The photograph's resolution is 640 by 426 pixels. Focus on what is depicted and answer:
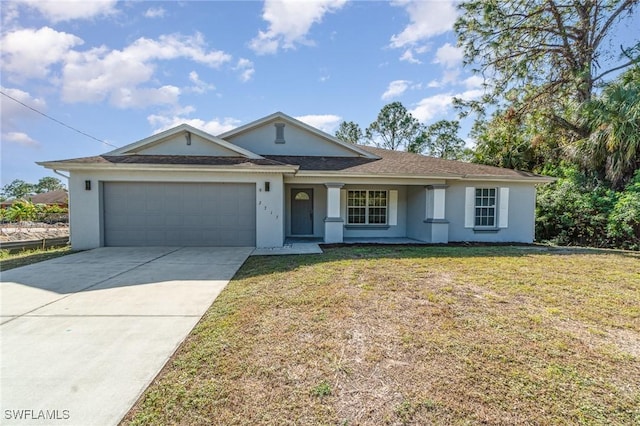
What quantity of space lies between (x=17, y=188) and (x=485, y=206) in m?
94.5

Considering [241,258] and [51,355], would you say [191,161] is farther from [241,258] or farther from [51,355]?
[51,355]

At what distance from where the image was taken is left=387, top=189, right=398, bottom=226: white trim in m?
12.9

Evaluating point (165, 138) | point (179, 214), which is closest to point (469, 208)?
point (179, 214)

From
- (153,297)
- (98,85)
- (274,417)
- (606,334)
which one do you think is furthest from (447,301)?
(98,85)

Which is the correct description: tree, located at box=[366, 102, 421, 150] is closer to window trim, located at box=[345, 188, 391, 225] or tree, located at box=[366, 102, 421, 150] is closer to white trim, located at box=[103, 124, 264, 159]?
window trim, located at box=[345, 188, 391, 225]

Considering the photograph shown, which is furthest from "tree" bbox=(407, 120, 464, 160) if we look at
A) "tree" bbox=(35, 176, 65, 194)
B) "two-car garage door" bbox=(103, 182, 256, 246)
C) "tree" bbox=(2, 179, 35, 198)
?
"tree" bbox=(2, 179, 35, 198)

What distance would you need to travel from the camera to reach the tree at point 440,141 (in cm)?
3158

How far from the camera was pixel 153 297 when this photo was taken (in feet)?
16.2

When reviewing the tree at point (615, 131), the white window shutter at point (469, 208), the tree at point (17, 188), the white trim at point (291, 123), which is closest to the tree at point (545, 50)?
the tree at point (615, 131)

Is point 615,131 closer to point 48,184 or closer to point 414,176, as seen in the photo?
point 414,176

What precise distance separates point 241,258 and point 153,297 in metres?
3.34

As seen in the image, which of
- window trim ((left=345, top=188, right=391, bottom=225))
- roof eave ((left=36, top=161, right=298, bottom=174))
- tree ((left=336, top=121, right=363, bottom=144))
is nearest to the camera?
roof eave ((left=36, top=161, right=298, bottom=174))

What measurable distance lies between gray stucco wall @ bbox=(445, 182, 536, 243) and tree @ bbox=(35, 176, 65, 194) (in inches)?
3312

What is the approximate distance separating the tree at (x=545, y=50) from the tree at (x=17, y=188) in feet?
296
